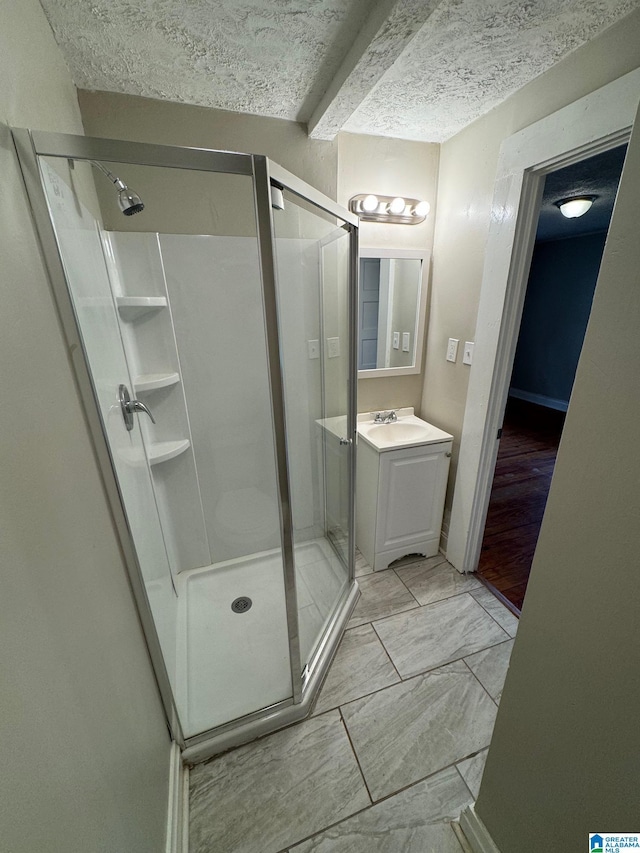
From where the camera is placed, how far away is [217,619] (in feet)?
5.45

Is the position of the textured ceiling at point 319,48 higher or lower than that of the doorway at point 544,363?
higher

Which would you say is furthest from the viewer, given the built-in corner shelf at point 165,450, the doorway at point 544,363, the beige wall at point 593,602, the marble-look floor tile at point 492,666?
the doorway at point 544,363

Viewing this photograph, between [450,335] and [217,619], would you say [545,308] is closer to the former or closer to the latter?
[450,335]

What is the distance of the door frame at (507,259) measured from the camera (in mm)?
1105

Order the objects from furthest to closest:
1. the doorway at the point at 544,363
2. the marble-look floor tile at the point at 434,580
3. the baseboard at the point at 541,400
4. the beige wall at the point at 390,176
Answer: the baseboard at the point at 541,400 → the doorway at the point at 544,363 → the marble-look floor tile at the point at 434,580 → the beige wall at the point at 390,176

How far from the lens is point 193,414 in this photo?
172 centimetres

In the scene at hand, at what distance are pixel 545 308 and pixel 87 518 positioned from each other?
5.89 meters

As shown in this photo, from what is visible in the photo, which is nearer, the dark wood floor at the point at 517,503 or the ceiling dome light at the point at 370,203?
the ceiling dome light at the point at 370,203

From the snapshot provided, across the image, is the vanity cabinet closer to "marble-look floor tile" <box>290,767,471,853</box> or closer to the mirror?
the mirror

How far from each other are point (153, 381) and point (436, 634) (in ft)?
5.94

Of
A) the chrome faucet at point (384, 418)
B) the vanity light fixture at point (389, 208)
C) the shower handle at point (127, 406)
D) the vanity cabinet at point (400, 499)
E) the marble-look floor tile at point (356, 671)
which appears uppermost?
the vanity light fixture at point (389, 208)

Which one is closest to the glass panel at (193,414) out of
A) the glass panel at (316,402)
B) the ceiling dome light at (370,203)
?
the glass panel at (316,402)

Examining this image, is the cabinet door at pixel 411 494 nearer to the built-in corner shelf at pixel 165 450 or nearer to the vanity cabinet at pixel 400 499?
the vanity cabinet at pixel 400 499

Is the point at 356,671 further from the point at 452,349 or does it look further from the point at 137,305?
the point at 137,305
